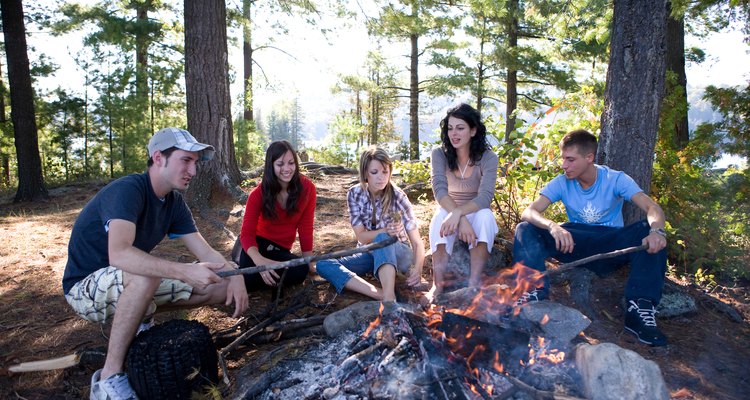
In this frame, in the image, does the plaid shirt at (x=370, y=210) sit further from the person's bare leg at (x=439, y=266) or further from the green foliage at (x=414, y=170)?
the green foliage at (x=414, y=170)

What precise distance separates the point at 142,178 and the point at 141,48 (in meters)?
13.4

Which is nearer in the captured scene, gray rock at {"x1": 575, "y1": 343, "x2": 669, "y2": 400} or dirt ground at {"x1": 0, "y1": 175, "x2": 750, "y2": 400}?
gray rock at {"x1": 575, "y1": 343, "x2": 669, "y2": 400}

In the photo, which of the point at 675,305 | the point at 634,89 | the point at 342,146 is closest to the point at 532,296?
the point at 675,305

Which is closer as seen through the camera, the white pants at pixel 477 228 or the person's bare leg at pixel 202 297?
the person's bare leg at pixel 202 297

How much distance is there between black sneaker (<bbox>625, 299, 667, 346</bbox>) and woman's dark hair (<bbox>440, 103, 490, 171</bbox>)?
168 centimetres

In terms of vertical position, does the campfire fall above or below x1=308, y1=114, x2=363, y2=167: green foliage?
below

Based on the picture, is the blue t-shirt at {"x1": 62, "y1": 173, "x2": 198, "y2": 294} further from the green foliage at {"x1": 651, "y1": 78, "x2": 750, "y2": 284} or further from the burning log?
the green foliage at {"x1": 651, "y1": 78, "x2": 750, "y2": 284}

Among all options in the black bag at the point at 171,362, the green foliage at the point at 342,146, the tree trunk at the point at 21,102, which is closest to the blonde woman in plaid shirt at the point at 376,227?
the black bag at the point at 171,362

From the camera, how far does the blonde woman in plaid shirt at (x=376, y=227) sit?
12.5 feet

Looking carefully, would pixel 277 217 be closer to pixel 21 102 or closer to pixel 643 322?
pixel 643 322

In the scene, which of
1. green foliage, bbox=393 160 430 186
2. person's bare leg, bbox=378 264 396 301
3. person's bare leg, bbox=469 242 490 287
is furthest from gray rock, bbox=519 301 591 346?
green foliage, bbox=393 160 430 186

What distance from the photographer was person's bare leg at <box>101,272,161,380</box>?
250cm

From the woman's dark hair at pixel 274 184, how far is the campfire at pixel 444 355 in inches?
46.8

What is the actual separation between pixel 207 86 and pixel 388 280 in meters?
4.69
